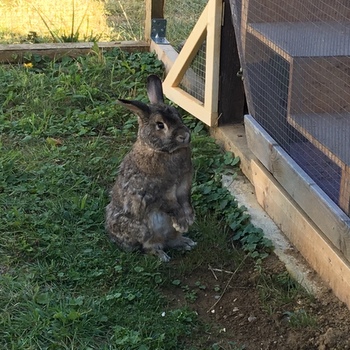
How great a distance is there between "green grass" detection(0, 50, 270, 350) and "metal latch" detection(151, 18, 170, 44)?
0.28 metres

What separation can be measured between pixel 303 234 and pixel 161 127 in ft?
3.49

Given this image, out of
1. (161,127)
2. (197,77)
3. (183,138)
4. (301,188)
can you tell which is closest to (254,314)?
(301,188)

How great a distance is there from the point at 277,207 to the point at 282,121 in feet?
1.83

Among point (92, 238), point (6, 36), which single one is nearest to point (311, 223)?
point (92, 238)

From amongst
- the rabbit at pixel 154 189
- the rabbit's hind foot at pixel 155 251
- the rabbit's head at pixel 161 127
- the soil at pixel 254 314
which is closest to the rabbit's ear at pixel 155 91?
the rabbit at pixel 154 189

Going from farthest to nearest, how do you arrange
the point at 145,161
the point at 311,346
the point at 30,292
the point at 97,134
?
the point at 97,134 → the point at 145,161 → the point at 30,292 → the point at 311,346

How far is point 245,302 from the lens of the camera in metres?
4.52

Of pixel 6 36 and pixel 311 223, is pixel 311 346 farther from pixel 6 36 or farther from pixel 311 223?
pixel 6 36

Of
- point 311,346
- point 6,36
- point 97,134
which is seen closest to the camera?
point 311,346

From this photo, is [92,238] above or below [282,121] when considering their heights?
below

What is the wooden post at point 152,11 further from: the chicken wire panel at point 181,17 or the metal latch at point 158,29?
the chicken wire panel at point 181,17

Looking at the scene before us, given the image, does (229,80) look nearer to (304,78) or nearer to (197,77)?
(197,77)

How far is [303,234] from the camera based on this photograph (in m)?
4.78

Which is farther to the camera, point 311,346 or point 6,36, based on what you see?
point 6,36
